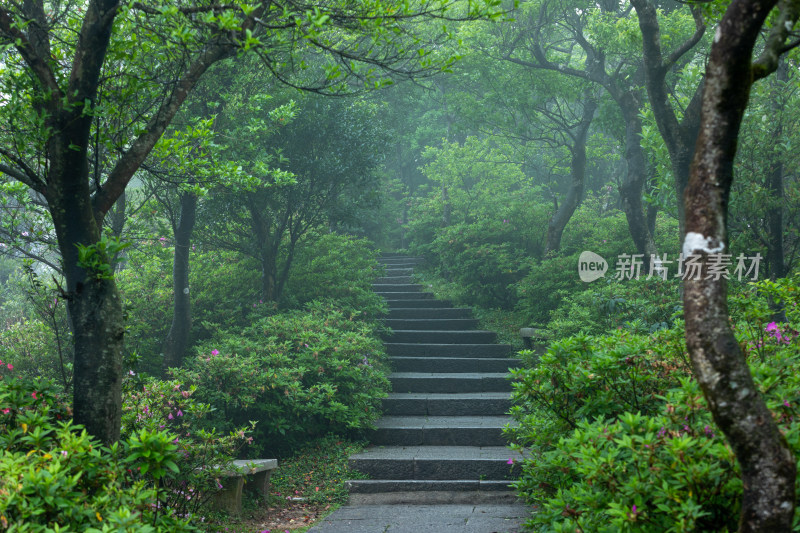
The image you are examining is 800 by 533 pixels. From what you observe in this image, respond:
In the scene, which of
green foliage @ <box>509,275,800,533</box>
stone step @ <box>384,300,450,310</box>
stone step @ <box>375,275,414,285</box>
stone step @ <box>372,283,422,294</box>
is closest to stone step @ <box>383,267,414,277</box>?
stone step @ <box>375,275,414,285</box>

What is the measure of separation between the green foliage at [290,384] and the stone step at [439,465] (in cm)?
63

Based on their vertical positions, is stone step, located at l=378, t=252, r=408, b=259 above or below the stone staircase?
above

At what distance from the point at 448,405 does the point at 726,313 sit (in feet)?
20.5

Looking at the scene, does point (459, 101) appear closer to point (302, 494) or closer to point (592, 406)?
point (302, 494)

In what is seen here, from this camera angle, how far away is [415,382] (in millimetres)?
9047

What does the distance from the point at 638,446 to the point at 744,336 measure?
1597mm

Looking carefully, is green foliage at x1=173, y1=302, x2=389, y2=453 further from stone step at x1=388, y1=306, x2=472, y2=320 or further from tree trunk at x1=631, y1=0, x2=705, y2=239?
tree trunk at x1=631, y1=0, x2=705, y2=239

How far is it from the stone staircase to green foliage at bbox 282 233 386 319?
0.71m

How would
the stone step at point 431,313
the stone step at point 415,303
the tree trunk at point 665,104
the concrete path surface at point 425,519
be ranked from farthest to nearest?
the stone step at point 415,303 → the stone step at point 431,313 → the tree trunk at point 665,104 → the concrete path surface at point 425,519

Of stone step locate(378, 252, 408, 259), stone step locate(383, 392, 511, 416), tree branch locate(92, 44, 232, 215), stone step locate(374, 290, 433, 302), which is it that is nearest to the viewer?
tree branch locate(92, 44, 232, 215)

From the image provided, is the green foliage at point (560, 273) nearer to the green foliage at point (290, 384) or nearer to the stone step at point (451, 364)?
the stone step at point (451, 364)

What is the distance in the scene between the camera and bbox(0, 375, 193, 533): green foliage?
245 centimetres

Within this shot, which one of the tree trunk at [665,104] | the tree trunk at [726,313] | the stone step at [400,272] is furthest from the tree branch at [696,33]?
the stone step at [400,272]

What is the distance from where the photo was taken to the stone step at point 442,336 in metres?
10.8
